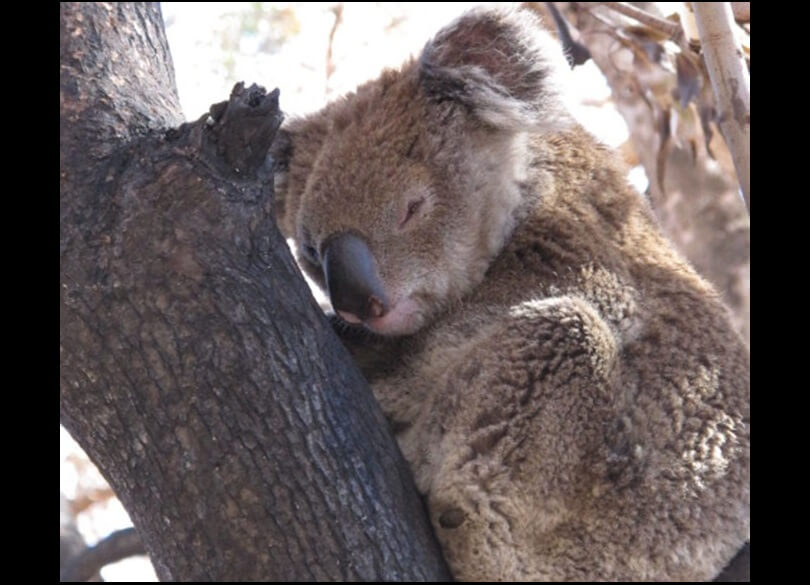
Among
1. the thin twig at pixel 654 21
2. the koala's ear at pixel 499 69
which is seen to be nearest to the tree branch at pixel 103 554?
the koala's ear at pixel 499 69

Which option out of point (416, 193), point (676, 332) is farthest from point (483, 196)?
point (676, 332)

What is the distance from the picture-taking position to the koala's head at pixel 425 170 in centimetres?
295

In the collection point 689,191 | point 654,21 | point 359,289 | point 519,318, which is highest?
point 654,21

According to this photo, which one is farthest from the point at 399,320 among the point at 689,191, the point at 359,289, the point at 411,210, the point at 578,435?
the point at 689,191

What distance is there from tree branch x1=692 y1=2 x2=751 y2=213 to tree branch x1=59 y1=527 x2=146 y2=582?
A: 2.37 meters

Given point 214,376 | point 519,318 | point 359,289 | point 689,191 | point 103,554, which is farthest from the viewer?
point 689,191

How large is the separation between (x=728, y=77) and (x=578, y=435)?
127cm

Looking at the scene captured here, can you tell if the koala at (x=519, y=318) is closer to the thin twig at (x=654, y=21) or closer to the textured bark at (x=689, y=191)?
the thin twig at (x=654, y=21)

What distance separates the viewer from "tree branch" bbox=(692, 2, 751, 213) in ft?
10.2

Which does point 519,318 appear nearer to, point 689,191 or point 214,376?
point 214,376

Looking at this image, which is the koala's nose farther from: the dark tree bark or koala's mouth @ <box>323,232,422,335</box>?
the dark tree bark

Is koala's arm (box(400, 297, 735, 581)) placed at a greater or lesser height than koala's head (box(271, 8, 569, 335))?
lesser

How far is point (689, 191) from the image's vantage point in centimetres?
593

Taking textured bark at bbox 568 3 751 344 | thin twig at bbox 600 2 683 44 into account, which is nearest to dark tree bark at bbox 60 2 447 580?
thin twig at bbox 600 2 683 44
